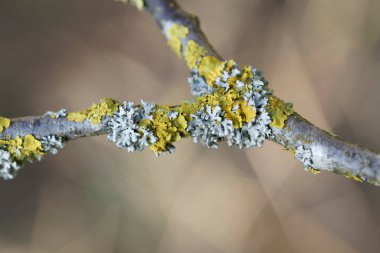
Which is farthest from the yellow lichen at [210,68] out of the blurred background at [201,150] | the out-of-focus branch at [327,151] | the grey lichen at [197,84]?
the blurred background at [201,150]

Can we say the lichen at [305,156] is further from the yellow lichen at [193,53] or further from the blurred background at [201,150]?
the blurred background at [201,150]

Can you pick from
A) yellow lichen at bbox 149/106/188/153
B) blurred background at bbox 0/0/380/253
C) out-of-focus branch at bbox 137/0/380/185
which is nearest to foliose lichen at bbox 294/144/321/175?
out-of-focus branch at bbox 137/0/380/185

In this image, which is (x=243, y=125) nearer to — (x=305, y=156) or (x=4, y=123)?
(x=305, y=156)

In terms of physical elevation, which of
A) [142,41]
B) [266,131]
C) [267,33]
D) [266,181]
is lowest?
[266,131]

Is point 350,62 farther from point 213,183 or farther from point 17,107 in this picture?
point 17,107

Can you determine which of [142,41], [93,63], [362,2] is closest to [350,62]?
[362,2]

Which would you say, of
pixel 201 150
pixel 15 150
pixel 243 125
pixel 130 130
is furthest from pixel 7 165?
pixel 201 150

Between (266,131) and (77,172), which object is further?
(77,172)
